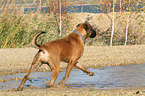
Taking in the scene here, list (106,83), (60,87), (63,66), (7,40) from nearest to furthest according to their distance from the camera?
(60,87), (106,83), (63,66), (7,40)

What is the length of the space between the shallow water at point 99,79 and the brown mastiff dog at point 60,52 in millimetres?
578

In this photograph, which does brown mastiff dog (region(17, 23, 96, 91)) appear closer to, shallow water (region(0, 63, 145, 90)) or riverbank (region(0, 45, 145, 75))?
shallow water (region(0, 63, 145, 90))

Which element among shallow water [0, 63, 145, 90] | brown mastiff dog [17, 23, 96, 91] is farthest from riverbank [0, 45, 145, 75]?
brown mastiff dog [17, 23, 96, 91]

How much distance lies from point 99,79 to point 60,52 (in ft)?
5.85

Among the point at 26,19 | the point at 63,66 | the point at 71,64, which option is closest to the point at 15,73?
the point at 63,66

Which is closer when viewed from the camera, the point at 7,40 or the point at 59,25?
the point at 7,40

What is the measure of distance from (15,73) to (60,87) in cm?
242

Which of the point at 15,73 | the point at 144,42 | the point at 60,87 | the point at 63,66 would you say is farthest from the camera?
the point at 144,42

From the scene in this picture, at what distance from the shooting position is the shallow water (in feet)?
23.0

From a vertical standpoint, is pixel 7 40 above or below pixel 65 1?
below

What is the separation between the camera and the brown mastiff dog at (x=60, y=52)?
6.09 metres

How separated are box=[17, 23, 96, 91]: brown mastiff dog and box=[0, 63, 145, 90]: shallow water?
1.90ft

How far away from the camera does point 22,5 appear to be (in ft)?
49.0

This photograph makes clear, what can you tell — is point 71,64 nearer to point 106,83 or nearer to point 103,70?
point 106,83
